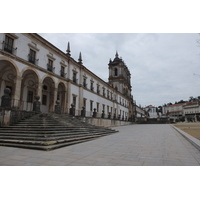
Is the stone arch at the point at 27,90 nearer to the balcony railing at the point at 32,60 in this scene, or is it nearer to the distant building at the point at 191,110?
the balcony railing at the point at 32,60

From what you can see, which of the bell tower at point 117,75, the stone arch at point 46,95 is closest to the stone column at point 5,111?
the stone arch at point 46,95

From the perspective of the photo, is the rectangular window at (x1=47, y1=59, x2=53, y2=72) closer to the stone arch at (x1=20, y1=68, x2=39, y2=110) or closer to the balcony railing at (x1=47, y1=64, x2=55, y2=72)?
the balcony railing at (x1=47, y1=64, x2=55, y2=72)

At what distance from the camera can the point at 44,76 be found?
648 inches

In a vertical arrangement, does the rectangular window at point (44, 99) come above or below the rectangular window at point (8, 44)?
below

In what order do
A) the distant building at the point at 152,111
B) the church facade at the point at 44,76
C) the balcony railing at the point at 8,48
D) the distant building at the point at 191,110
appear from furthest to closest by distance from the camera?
the distant building at the point at 152,111, the distant building at the point at 191,110, the church facade at the point at 44,76, the balcony railing at the point at 8,48

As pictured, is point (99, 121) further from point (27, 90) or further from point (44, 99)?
point (27, 90)

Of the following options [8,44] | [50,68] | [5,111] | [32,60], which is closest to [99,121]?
[50,68]

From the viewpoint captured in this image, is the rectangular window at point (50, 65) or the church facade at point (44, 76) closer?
→ the church facade at point (44, 76)

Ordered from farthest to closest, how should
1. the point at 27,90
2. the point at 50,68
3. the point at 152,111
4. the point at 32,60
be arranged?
the point at 152,111
the point at 50,68
the point at 27,90
the point at 32,60

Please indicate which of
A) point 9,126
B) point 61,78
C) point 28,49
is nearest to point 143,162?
point 9,126

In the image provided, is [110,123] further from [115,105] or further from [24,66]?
[24,66]

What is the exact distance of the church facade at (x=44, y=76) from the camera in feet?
43.8

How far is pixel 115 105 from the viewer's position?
1506 inches

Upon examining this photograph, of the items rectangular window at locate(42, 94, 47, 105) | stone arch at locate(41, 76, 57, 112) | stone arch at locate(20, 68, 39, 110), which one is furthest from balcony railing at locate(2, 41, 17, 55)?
rectangular window at locate(42, 94, 47, 105)
